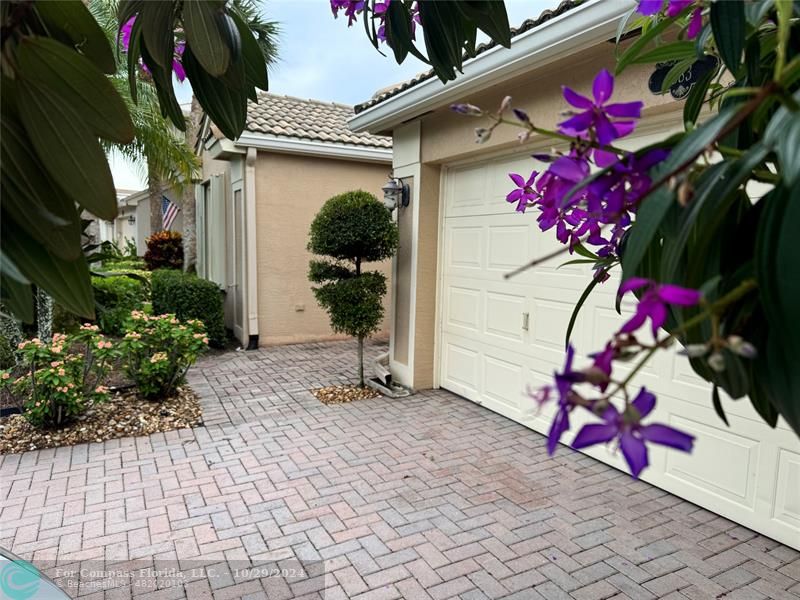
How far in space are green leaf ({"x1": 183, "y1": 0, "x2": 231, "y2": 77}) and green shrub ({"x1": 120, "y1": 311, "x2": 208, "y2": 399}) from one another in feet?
15.1

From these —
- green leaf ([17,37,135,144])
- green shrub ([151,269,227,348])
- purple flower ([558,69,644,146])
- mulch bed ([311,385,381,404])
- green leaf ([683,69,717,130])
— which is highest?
green leaf ([683,69,717,130])

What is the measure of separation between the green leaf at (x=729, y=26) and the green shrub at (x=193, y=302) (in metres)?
7.55

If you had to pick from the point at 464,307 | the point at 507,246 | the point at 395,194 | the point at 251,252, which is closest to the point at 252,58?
the point at 507,246

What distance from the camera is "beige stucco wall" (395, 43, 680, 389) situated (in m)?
3.37

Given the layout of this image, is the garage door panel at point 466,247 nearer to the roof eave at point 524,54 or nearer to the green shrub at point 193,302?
the roof eave at point 524,54

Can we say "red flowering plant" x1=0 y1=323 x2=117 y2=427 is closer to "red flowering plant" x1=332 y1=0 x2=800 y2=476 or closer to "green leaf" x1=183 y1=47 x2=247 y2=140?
"green leaf" x1=183 y1=47 x2=247 y2=140

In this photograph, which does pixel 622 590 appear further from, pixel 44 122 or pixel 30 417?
pixel 30 417

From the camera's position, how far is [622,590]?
8.00 ft

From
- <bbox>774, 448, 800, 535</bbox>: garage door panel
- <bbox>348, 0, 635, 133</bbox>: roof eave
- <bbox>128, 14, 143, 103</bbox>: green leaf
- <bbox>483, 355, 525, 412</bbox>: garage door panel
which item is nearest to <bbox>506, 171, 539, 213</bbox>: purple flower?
<bbox>128, 14, 143, 103</bbox>: green leaf

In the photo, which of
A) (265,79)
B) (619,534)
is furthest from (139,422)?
(265,79)

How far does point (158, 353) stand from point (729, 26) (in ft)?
17.1

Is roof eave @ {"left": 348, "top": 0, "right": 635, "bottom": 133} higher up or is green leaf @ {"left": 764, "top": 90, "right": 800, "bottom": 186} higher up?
roof eave @ {"left": 348, "top": 0, "right": 635, "bottom": 133}

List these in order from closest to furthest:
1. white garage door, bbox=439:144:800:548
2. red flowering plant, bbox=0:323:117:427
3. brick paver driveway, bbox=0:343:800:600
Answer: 1. brick paver driveway, bbox=0:343:800:600
2. white garage door, bbox=439:144:800:548
3. red flowering plant, bbox=0:323:117:427

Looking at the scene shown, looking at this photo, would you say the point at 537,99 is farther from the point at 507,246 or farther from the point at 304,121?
the point at 304,121
